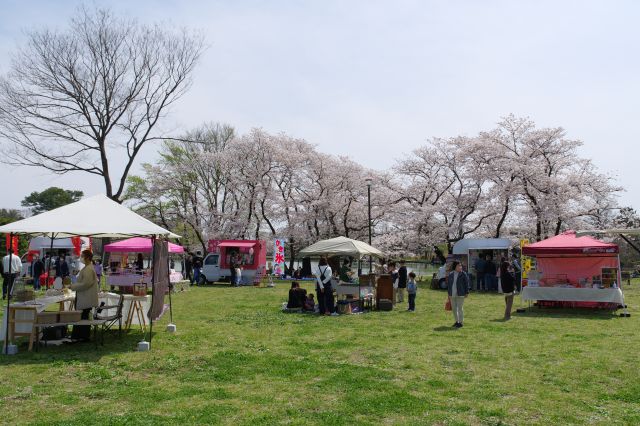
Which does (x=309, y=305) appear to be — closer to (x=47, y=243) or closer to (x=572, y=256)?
(x=572, y=256)

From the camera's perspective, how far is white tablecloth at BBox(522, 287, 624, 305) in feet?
44.1

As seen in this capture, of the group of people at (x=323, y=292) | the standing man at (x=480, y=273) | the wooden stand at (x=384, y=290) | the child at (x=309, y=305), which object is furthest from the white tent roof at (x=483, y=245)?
the child at (x=309, y=305)

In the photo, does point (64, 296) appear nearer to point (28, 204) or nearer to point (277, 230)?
point (277, 230)

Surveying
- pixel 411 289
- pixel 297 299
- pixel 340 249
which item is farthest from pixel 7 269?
pixel 411 289

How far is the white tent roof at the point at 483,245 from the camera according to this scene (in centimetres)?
2134

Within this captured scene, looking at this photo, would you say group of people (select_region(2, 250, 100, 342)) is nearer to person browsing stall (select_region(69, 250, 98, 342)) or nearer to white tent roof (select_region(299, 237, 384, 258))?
person browsing stall (select_region(69, 250, 98, 342))

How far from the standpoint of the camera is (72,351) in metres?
8.22

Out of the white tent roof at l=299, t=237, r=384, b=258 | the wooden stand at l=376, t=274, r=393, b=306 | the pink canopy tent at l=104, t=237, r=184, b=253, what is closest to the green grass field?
the wooden stand at l=376, t=274, r=393, b=306

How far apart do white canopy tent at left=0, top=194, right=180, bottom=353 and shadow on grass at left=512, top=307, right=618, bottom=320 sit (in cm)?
911

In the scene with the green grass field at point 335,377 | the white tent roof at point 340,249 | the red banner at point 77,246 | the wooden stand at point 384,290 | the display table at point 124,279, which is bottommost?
the green grass field at point 335,377

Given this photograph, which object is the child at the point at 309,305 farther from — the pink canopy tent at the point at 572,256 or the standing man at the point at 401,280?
the pink canopy tent at the point at 572,256

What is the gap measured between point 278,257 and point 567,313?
1774 cm

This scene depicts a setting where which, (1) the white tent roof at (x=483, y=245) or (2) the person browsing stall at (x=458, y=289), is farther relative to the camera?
(1) the white tent roof at (x=483, y=245)

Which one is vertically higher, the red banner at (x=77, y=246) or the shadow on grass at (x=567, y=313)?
the red banner at (x=77, y=246)
